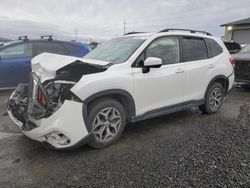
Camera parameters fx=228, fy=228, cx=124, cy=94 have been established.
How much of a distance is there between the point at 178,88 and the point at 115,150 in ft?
5.55

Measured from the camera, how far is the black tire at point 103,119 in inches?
128

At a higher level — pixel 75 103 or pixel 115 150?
pixel 75 103

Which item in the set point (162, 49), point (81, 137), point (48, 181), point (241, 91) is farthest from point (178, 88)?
point (241, 91)

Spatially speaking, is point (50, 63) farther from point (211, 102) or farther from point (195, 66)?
point (211, 102)

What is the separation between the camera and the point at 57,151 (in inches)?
133

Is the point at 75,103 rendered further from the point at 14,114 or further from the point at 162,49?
the point at 162,49

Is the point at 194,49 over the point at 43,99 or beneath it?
over

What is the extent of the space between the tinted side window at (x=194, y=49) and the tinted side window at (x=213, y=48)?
148mm

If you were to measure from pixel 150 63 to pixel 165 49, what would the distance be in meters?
0.77

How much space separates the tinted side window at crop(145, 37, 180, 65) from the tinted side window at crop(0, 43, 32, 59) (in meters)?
4.47

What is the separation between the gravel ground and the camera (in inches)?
106

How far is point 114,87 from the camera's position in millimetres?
3365

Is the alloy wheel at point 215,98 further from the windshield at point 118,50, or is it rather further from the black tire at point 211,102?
the windshield at point 118,50

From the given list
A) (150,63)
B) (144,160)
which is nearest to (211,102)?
(150,63)
